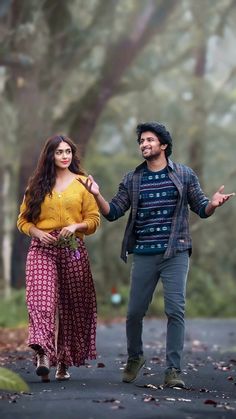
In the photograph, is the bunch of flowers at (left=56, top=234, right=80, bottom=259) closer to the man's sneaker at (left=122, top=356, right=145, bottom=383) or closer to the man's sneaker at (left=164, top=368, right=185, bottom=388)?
the man's sneaker at (left=122, top=356, right=145, bottom=383)

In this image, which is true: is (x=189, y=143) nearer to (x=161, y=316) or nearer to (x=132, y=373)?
(x=161, y=316)

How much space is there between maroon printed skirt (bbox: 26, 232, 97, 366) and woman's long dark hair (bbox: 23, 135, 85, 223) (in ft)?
0.91

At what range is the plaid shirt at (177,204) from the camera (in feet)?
32.3

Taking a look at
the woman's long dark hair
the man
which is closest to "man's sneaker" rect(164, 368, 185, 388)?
the man

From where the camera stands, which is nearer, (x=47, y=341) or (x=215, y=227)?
(x=47, y=341)

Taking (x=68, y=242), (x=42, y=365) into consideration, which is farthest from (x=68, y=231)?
(x=42, y=365)

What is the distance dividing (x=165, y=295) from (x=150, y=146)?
1.36 m

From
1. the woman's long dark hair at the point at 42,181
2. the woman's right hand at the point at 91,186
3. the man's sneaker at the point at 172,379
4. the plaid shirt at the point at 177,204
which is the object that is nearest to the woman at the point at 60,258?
the woman's long dark hair at the point at 42,181

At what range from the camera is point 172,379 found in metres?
9.55

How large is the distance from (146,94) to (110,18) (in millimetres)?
7812

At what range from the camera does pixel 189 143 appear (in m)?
33.0

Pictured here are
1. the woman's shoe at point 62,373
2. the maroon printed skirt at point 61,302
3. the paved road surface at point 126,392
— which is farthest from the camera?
the woman's shoe at point 62,373

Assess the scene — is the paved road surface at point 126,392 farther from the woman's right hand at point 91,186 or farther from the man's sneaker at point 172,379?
the woman's right hand at point 91,186

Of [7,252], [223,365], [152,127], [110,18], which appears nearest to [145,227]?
[152,127]
